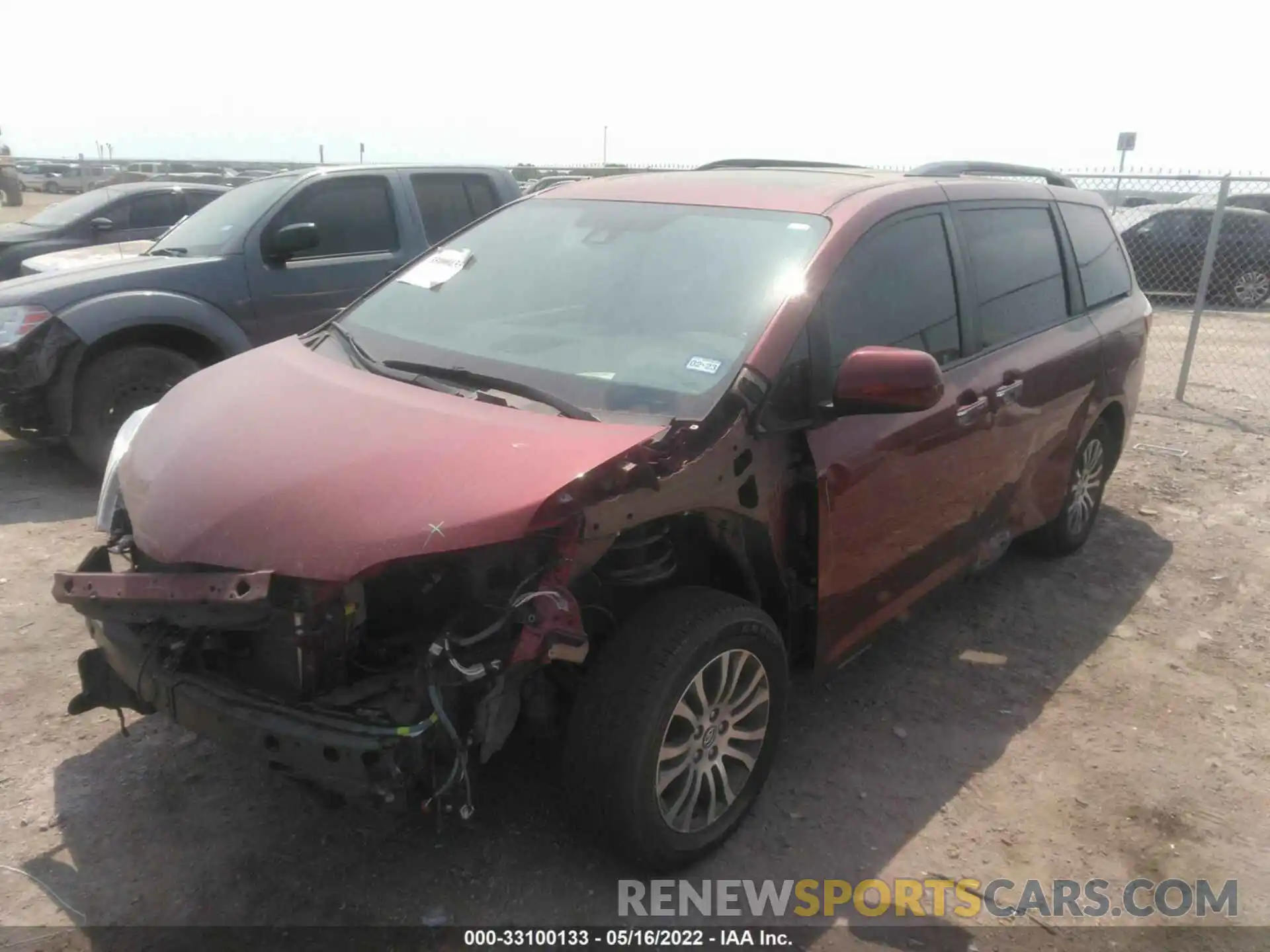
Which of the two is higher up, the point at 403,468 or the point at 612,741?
the point at 403,468

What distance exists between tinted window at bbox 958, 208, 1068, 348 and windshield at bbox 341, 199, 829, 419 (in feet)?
3.25

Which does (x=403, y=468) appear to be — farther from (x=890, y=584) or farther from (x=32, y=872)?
(x=890, y=584)

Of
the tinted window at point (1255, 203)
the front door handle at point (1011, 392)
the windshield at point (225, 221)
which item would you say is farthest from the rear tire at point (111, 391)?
the tinted window at point (1255, 203)

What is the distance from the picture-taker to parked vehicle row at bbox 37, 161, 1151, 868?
2.39 metres

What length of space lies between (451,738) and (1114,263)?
4.43m

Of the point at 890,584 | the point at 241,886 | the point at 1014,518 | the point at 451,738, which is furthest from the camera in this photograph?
the point at 1014,518

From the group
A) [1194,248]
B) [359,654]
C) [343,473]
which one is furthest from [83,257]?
[1194,248]

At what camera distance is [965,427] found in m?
3.68

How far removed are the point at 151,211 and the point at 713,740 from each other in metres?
9.97

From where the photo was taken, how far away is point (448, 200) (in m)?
7.43

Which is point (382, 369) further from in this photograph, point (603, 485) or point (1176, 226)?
point (1176, 226)

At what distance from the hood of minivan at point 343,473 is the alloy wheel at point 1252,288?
15732 millimetres

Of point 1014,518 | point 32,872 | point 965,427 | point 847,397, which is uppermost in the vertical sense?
point 847,397

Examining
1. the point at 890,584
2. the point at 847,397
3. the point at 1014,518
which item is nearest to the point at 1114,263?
the point at 1014,518
